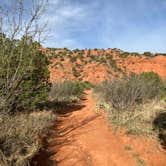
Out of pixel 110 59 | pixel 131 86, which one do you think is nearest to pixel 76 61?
pixel 110 59

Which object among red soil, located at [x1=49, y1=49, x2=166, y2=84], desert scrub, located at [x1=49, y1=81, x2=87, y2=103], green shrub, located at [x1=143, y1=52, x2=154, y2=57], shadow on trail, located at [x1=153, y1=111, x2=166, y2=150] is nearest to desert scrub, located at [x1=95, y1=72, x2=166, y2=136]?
shadow on trail, located at [x1=153, y1=111, x2=166, y2=150]

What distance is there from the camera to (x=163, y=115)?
1122cm

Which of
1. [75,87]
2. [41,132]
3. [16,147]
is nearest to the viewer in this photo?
[16,147]

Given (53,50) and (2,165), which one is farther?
(53,50)

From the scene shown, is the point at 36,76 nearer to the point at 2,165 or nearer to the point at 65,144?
the point at 65,144

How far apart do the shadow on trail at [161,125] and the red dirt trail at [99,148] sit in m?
0.35

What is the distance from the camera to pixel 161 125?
400 inches

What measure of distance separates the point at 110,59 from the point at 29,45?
47.8 m

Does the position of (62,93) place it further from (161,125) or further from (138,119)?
(161,125)

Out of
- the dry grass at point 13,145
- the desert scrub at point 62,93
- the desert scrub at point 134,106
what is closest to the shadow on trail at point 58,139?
the dry grass at point 13,145

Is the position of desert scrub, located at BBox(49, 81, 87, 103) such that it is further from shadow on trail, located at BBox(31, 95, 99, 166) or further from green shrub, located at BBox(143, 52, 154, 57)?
green shrub, located at BBox(143, 52, 154, 57)

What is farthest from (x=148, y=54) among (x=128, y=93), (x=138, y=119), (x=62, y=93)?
(x=138, y=119)

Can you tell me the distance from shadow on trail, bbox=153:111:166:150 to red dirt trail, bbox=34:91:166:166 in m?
0.35

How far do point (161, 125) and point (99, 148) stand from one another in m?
3.10
